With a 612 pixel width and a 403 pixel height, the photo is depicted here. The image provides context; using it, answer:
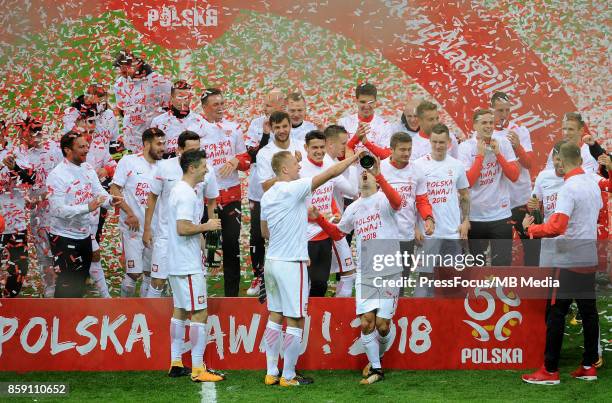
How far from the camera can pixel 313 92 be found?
31.4 feet

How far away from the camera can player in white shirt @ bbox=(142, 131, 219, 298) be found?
714cm

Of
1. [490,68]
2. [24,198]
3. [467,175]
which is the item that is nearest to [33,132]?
[24,198]

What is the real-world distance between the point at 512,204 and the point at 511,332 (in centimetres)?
164

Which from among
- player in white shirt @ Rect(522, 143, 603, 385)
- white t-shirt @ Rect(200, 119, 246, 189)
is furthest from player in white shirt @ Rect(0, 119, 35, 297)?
player in white shirt @ Rect(522, 143, 603, 385)

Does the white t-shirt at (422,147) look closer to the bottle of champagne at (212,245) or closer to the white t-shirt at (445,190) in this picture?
the white t-shirt at (445,190)

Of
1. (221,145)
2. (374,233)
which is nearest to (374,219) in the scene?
(374,233)

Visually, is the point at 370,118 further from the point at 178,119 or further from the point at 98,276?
the point at 98,276

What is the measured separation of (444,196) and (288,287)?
5.54 feet

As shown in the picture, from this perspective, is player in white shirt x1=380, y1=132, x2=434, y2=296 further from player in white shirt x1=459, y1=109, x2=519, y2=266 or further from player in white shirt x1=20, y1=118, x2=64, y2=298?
player in white shirt x1=20, y1=118, x2=64, y2=298

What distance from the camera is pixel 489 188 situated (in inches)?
310

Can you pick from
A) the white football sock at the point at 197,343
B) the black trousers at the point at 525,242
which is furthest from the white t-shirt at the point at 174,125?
the black trousers at the point at 525,242

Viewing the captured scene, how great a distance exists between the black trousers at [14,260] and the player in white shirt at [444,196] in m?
3.30

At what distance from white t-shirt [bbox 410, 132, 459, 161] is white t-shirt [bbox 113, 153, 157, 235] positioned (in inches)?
81.0

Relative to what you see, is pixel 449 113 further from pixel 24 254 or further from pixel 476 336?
pixel 24 254
